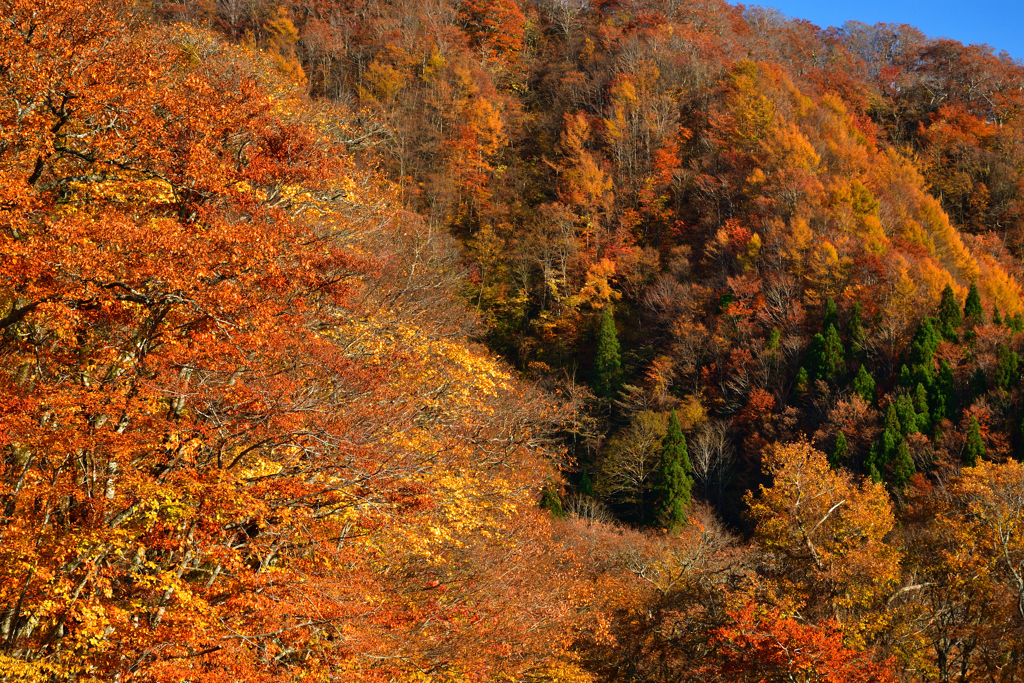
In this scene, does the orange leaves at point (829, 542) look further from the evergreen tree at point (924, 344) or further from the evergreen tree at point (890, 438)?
the evergreen tree at point (924, 344)

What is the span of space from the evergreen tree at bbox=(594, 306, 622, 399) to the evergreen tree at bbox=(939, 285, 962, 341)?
1763 centimetres

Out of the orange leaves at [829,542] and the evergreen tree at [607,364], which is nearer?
the orange leaves at [829,542]

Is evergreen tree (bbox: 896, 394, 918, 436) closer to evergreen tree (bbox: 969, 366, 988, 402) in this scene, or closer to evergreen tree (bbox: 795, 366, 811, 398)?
evergreen tree (bbox: 969, 366, 988, 402)

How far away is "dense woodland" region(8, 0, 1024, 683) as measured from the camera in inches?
411

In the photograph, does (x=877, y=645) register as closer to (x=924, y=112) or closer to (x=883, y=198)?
(x=883, y=198)

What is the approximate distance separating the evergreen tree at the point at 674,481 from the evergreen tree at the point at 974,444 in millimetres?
12414

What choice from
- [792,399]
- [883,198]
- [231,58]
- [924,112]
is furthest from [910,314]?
[924,112]

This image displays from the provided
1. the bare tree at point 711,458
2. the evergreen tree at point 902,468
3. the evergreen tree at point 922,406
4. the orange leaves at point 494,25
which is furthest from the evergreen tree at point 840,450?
the orange leaves at point 494,25

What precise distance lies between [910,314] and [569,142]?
30.2 meters

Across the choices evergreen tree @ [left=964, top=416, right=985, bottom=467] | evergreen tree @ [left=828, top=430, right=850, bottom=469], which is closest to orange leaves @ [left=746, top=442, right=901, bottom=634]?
evergreen tree @ [left=964, top=416, right=985, bottom=467]

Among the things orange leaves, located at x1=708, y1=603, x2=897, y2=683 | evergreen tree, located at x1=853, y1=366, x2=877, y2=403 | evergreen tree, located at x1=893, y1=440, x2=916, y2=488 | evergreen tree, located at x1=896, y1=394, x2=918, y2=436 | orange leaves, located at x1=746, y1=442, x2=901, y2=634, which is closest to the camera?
orange leaves, located at x1=708, y1=603, x2=897, y2=683

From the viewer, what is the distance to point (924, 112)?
7600cm

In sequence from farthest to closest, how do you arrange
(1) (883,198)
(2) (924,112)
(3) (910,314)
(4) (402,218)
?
(2) (924,112)
(1) (883,198)
(3) (910,314)
(4) (402,218)

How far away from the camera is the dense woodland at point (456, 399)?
411 inches
